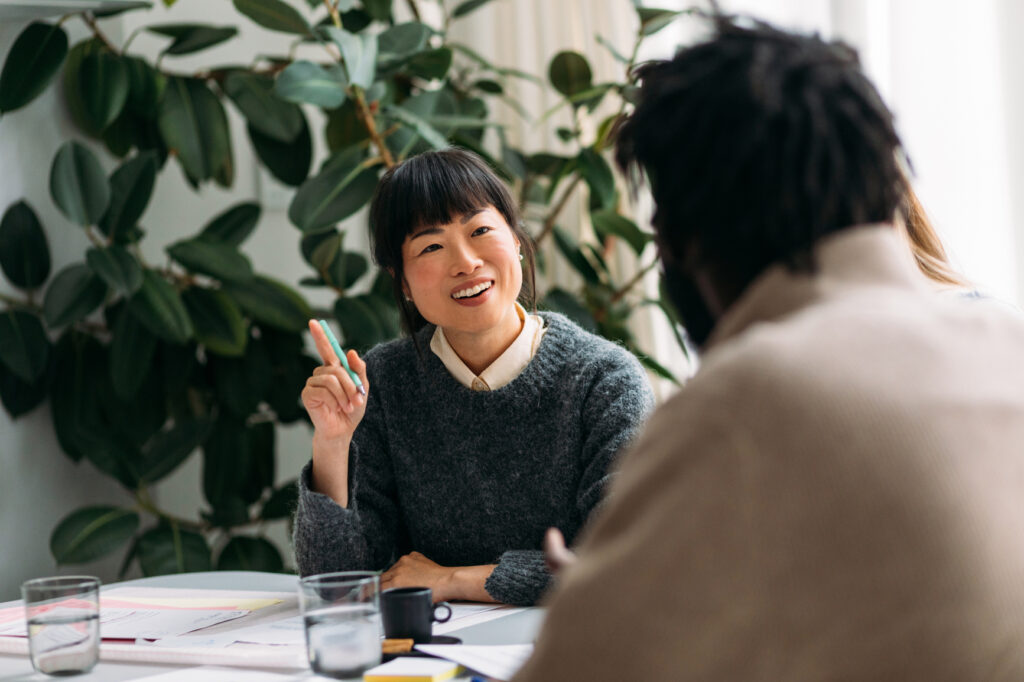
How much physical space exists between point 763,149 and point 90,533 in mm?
2107

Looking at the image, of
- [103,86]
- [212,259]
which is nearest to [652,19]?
[212,259]

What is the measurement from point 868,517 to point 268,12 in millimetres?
A: 2049

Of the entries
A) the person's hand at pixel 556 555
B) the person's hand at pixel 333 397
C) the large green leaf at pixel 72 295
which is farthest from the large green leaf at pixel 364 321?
the person's hand at pixel 556 555

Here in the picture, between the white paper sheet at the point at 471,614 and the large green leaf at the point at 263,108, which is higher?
the large green leaf at the point at 263,108

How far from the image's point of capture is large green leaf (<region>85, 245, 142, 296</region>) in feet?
7.38

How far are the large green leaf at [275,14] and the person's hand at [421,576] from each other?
51.2 inches

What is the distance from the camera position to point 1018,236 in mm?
2057

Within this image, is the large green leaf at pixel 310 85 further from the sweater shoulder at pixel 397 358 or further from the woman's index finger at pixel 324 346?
the woman's index finger at pixel 324 346

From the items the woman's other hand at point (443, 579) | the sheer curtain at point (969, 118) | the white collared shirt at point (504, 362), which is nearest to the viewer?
the woman's other hand at point (443, 579)

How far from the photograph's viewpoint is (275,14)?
7.57 feet

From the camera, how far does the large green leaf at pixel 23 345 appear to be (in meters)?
2.32

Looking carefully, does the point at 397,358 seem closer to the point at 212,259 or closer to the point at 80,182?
the point at 212,259

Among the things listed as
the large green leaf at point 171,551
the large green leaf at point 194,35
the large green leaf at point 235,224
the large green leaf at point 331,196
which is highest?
the large green leaf at point 194,35

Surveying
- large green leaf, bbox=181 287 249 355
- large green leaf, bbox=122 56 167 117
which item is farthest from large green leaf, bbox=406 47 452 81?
large green leaf, bbox=181 287 249 355
